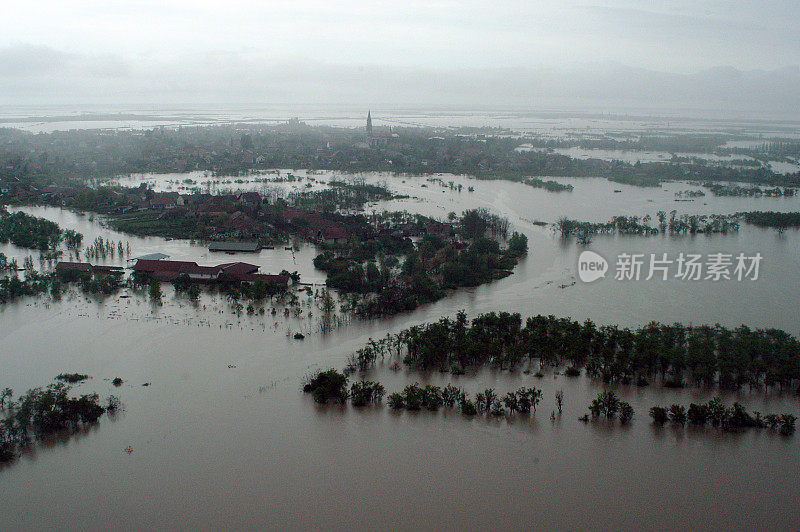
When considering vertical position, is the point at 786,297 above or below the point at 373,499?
above

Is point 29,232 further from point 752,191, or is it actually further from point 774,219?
point 752,191

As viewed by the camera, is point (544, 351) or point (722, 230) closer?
point (544, 351)

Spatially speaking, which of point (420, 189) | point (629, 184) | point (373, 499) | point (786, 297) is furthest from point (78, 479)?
point (629, 184)

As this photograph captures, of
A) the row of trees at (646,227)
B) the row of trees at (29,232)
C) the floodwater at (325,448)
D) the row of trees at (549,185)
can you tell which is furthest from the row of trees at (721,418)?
the row of trees at (549,185)

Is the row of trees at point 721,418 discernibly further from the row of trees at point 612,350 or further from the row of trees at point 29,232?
the row of trees at point 29,232

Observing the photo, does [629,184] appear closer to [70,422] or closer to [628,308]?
[628,308]

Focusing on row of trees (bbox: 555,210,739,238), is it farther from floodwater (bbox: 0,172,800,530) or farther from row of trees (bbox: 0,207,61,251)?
row of trees (bbox: 0,207,61,251)
